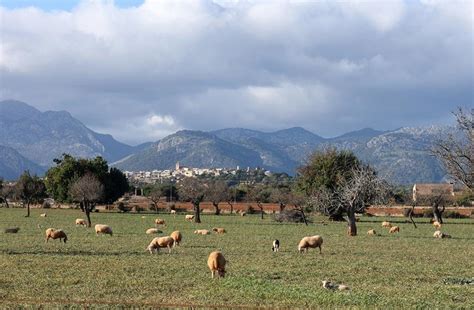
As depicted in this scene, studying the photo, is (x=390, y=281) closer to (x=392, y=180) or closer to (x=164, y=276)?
(x=164, y=276)

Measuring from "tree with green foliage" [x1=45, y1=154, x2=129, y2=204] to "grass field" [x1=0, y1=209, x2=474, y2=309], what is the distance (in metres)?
61.8

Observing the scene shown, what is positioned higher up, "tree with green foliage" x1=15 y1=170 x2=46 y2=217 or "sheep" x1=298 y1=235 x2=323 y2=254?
"tree with green foliage" x1=15 y1=170 x2=46 y2=217

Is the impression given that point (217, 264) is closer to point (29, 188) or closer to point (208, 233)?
point (208, 233)

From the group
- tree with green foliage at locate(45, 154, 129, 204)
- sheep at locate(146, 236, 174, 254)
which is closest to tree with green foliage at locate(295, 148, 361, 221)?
tree with green foliage at locate(45, 154, 129, 204)

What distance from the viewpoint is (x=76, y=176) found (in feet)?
327

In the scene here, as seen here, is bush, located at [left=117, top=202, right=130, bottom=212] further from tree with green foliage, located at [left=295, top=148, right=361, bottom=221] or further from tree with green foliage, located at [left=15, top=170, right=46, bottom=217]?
tree with green foliage, located at [left=295, top=148, right=361, bottom=221]

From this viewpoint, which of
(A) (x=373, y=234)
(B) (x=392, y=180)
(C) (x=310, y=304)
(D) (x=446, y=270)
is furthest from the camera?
(B) (x=392, y=180)

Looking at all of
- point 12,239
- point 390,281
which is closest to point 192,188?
point 12,239

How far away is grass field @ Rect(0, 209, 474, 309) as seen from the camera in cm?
1837

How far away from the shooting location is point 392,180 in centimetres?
7012

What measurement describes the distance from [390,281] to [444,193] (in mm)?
65569

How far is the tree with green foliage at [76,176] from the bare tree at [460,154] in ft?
260

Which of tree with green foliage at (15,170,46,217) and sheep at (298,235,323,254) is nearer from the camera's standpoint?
sheep at (298,235,323,254)

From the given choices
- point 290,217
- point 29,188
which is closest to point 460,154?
point 290,217
